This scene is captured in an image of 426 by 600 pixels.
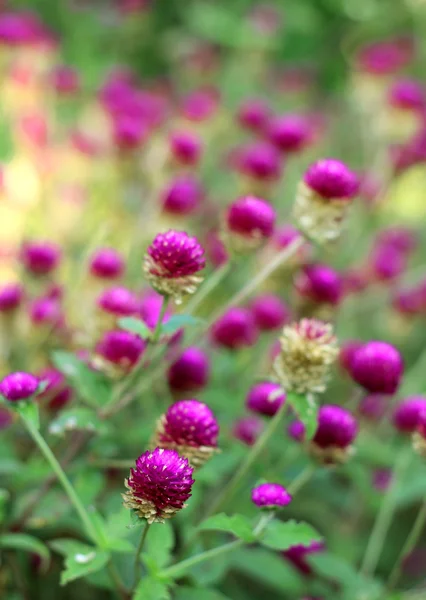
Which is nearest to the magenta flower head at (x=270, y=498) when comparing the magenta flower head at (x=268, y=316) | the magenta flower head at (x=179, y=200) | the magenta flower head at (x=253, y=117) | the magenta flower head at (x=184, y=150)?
the magenta flower head at (x=268, y=316)

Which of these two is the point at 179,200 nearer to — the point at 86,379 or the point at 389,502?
the point at 86,379

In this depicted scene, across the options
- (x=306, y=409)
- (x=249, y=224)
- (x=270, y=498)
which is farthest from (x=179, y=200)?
(x=270, y=498)

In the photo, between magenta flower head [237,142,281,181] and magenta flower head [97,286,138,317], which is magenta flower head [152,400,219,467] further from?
magenta flower head [237,142,281,181]

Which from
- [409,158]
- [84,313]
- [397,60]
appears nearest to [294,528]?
[84,313]

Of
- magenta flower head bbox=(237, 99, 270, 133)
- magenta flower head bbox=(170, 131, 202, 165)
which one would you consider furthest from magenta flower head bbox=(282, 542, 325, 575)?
magenta flower head bbox=(237, 99, 270, 133)

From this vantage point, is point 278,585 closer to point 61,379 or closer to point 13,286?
point 61,379

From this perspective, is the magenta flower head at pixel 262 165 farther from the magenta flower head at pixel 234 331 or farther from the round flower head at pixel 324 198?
the round flower head at pixel 324 198
